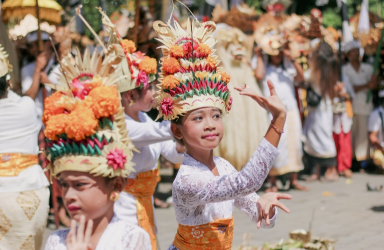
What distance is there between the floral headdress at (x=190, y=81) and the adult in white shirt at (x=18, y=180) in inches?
67.1

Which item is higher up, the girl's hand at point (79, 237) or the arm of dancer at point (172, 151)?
the girl's hand at point (79, 237)

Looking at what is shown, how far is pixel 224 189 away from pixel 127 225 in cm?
55

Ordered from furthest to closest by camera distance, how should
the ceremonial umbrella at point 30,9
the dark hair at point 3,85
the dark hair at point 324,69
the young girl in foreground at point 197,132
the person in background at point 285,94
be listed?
the dark hair at point 324,69 < the person in background at point 285,94 < the ceremonial umbrella at point 30,9 < the dark hair at point 3,85 < the young girl in foreground at point 197,132

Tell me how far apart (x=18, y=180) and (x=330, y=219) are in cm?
405

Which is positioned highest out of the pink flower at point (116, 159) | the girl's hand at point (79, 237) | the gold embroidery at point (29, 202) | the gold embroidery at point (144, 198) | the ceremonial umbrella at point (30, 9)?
the ceremonial umbrella at point (30, 9)

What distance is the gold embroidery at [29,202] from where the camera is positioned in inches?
189

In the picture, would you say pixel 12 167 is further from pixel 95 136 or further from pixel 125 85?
pixel 95 136

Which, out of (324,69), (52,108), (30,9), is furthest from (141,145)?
(324,69)

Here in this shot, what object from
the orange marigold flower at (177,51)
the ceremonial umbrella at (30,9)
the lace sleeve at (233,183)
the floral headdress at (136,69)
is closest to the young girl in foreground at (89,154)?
the lace sleeve at (233,183)

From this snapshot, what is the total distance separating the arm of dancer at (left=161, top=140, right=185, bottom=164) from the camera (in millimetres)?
4449

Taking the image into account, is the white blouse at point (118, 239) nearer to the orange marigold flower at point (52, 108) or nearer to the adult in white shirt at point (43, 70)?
the orange marigold flower at point (52, 108)

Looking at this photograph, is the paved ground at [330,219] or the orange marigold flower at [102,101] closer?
the orange marigold flower at [102,101]

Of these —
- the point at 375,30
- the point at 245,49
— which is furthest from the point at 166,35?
the point at 375,30

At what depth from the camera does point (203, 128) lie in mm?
3396
